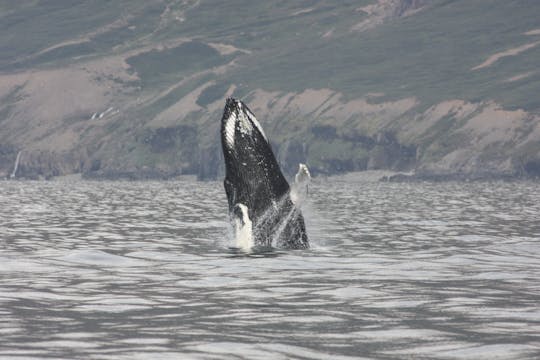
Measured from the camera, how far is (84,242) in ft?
92.4

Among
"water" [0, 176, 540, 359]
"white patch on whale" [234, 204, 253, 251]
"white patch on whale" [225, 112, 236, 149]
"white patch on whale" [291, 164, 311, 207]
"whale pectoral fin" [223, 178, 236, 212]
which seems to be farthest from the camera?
"white patch on whale" [234, 204, 253, 251]

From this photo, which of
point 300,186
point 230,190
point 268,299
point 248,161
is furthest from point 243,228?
point 268,299

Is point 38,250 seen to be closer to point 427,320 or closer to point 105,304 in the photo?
point 105,304

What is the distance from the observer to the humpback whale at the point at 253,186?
20.6 m

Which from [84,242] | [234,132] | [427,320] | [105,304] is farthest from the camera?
[84,242]

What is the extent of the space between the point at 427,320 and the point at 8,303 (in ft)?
20.2

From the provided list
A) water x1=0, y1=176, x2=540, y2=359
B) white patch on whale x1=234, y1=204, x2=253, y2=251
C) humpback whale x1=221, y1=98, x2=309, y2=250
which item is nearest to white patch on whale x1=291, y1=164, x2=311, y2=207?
humpback whale x1=221, y1=98, x2=309, y2=250

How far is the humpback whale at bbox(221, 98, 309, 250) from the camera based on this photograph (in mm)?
20578

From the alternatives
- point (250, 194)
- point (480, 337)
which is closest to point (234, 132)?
point (250, 194)

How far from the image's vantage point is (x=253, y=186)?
21250 millimetres

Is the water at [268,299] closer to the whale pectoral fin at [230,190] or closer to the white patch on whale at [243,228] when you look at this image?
the white patch on whale at [243,228]

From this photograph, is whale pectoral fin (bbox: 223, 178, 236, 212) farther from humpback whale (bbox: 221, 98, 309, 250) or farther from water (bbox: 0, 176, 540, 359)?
water (bbox: 0, 176, 540, 359)

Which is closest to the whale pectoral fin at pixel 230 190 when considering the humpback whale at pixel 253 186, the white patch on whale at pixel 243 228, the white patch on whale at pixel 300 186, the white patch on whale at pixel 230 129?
the humpback whale at pixel 253 186

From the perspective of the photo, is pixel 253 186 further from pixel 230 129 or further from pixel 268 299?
pixel 268 299
